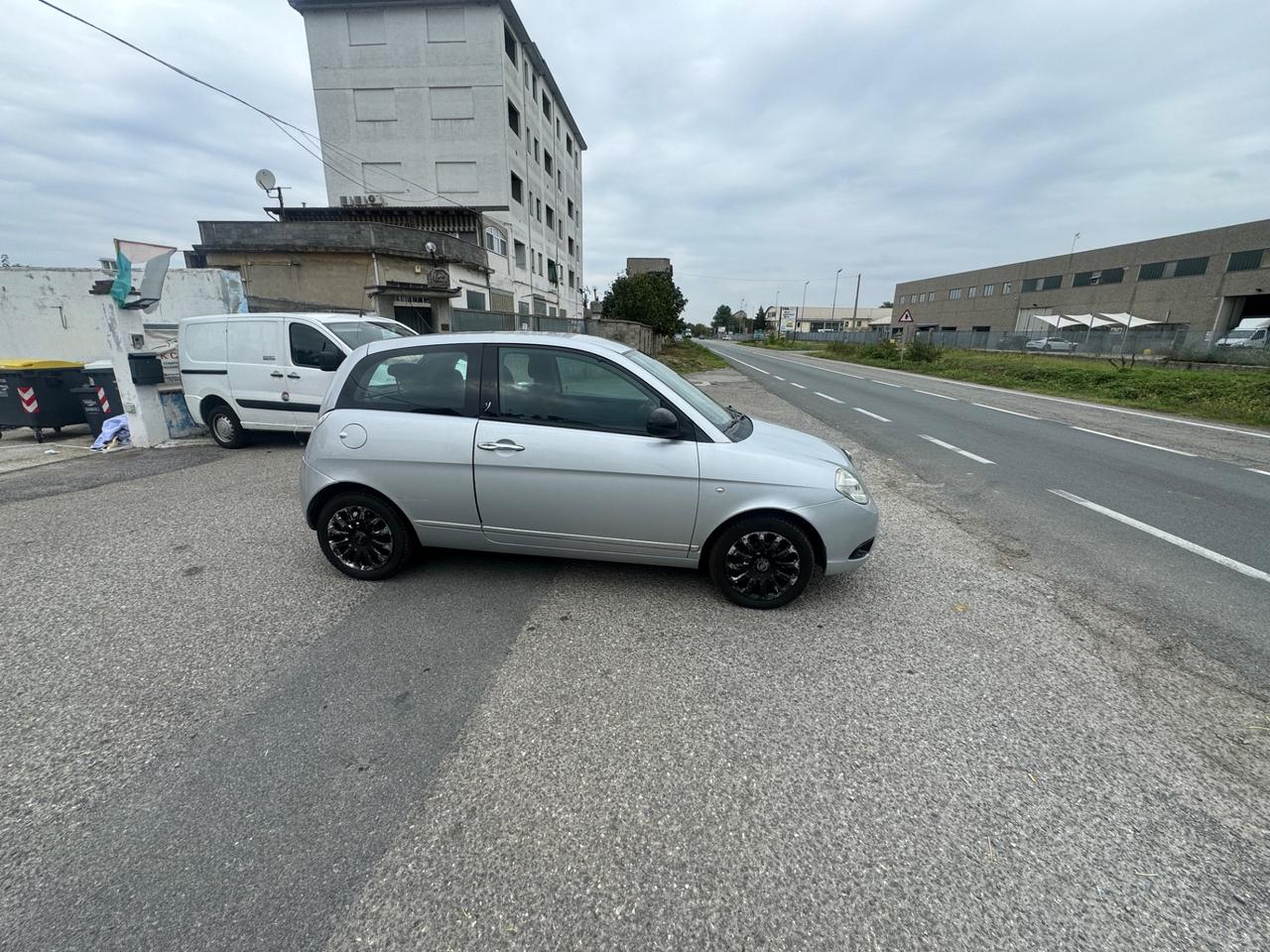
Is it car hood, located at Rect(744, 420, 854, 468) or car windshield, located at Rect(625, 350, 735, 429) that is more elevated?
car windshield, located at Rect(625, 350, 735, 429)

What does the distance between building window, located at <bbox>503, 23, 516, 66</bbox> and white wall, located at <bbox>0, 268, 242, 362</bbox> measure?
77.6 feet

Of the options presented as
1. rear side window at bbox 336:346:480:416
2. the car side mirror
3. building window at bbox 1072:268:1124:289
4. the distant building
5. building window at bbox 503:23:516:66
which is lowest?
the car side mirror

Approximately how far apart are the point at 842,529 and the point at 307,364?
730 centimetres

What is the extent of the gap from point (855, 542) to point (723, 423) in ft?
3.73

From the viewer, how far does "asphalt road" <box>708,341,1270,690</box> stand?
351cm

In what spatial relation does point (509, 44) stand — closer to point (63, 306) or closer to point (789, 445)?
point (63, 306)

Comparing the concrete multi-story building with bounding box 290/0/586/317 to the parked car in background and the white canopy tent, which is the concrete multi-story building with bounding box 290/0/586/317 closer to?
the parked car in background

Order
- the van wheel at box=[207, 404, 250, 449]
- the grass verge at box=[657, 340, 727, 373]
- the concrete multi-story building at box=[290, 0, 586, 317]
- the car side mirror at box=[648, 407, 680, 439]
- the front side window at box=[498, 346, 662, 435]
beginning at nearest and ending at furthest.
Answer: the car side mirror at box=[648, 407, 680, 439], the front side window at box=[498, 346, 662, 435], the van wheel at box=[207, 404, 250, 449], the grass verge at box=[657, 340, 727, 373], the concrete multi-story building at box=[290, 0, 586, 317]

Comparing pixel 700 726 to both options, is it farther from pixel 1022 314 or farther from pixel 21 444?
pixel 1022 314

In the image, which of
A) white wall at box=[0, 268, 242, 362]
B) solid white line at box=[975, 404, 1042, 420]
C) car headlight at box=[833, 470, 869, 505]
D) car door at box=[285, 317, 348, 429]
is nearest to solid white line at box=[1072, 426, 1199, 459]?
solid white line at box=[975, 404, 1042, 420]

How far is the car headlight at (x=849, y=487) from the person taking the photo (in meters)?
3.24

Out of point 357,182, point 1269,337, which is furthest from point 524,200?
point 1269,337

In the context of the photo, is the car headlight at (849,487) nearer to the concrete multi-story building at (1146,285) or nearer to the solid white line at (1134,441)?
the solid white line at (1134,441)

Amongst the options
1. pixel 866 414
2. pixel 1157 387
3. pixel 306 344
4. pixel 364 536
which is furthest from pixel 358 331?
pixel 1157 387
